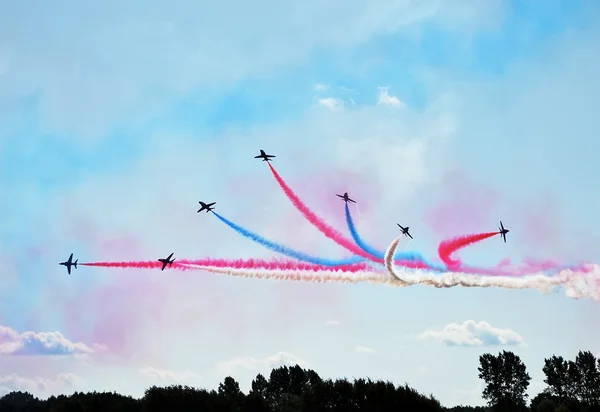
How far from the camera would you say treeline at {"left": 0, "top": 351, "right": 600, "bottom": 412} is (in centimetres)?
8362

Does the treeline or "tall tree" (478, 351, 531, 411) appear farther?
"tall tree" (478, 351, 531, 411)

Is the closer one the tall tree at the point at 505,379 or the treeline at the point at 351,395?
the treeline at the point at 351,395

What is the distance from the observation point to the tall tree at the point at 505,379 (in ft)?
446

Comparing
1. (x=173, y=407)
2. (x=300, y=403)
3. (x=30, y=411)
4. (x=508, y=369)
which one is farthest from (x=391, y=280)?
(x=30, y=411)

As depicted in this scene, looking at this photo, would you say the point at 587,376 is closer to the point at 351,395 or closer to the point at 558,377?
the point at 558,377

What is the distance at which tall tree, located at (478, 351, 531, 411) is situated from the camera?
136 m

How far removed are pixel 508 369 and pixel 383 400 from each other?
68.4 meters

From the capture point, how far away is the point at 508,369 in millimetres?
137375

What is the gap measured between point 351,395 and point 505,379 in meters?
66.7

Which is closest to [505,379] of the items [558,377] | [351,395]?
[558,377]

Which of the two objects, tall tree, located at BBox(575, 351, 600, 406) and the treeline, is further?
tall tree, located at BBox(575, 351, 600, 406)

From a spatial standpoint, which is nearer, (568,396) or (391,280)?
(391,280)

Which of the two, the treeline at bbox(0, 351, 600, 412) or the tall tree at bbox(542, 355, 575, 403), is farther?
the tall tree at bbox(542, 355, 575, 403)

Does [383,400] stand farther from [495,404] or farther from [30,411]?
[30,411]
